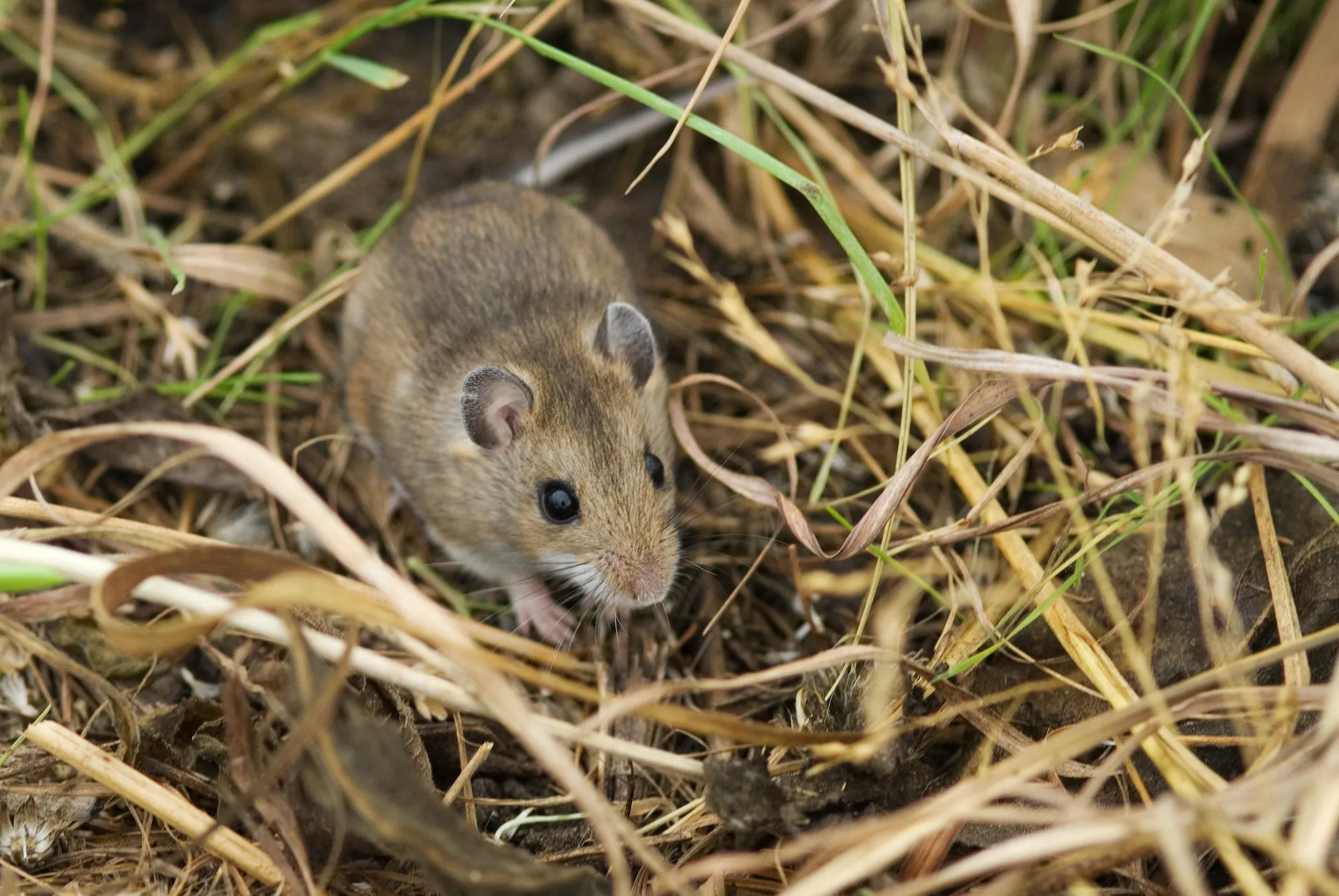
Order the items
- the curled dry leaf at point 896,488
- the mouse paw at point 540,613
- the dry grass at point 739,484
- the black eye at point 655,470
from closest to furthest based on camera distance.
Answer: the dry grass at point 739,484 → the curled dry leaf at point 896,488 → the black eye at point 655,470 → the mouse paw at point 540,613

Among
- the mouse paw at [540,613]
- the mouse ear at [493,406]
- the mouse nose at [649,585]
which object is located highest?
the mouse ear at [493,406]

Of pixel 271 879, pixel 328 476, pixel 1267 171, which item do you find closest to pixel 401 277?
pixel 328 476

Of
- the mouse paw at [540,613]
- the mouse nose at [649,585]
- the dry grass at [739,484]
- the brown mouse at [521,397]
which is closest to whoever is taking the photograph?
the dry grass at [739,484]

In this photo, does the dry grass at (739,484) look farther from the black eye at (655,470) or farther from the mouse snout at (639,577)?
the mouse snout at (639,577)

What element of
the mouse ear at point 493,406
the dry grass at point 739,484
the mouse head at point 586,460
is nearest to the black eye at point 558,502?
the mouse head at point 586,460

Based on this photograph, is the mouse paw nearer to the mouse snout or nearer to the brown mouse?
the brown mouse

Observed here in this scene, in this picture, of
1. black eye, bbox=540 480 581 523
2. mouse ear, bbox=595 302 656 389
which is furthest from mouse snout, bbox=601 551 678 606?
mouse ear, bbox=595 302 656 389

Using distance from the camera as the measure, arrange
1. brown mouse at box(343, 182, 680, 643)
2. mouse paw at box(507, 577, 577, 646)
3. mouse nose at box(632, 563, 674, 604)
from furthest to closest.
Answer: mouse paw at box(507, 577, 577, 646) < brown mouse at box(343, 182, 680, 643) < mouse nose at box(632, 563, 674, 604)
